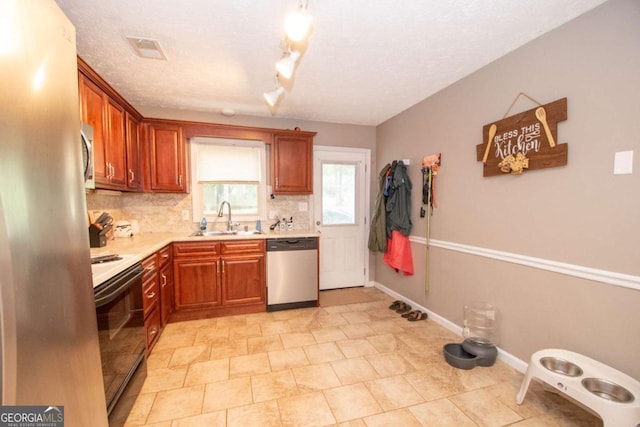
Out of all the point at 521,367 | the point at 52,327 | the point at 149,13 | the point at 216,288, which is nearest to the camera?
the point at 52,327

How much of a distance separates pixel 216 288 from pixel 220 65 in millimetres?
2302

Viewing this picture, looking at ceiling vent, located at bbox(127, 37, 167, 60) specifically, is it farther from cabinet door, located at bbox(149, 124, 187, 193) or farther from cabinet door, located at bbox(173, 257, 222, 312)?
cabinet door, located at bbox(173, 257, 222, 312)

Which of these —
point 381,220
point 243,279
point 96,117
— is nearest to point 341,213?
point 381,220

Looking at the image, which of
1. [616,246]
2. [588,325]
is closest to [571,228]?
[616,246]

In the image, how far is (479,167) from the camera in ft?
7.98

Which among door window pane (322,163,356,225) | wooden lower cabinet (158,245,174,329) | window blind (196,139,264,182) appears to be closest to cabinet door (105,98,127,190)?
wooden lower cabinet (158,245,174,329)

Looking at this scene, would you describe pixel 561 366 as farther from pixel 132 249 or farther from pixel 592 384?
pixel 132 249

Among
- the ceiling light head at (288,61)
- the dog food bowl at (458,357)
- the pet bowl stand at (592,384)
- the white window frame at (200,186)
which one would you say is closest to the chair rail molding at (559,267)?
the pet bowl stand at (592,384)

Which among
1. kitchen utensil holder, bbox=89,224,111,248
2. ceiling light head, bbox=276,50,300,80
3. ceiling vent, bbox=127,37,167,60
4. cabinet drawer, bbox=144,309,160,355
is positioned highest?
ceiling vent, bbox=127,37,167,60

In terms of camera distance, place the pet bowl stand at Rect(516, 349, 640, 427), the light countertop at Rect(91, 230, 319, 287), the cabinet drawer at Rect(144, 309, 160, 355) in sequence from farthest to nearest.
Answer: the cabinet drawer at Rect(144, 309, 160, 355), the light countertop at Rect(91, 230, 319, 287), the pet bowl stand at Rect(516, 349, 640, 427)

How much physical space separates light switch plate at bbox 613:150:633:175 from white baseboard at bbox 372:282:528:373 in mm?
1525

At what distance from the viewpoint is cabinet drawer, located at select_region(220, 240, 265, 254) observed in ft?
9.98

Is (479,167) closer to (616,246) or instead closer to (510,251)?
(510,251)

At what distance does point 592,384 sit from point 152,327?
124 inches
